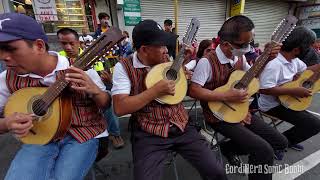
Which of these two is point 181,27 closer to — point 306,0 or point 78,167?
point 306,0

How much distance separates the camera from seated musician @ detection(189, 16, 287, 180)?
6.23 feet

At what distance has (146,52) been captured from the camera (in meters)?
1.76

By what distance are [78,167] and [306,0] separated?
608 inches

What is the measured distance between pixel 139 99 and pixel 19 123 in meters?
0.77

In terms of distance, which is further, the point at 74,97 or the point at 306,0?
the point at 306,0

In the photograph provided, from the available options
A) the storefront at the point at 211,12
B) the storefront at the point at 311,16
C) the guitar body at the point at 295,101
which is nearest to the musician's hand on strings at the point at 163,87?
the guitar body at the point at 295,101

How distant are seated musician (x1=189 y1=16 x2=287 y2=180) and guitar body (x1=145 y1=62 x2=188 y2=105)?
235mm

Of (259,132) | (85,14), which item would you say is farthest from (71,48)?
(85,14)

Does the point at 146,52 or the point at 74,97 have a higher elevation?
the point at 146,52

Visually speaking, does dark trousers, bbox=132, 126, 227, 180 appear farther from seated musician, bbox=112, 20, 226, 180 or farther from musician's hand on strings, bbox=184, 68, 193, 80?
musician's hand on strings, bbox=184, 68, 193, 80

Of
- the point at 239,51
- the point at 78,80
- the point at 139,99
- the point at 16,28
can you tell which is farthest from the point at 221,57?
the point at 16,28

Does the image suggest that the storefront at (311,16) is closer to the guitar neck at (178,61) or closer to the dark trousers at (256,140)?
the dark trousers at (256,140)

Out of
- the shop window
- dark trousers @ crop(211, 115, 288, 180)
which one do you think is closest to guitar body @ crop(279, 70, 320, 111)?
dark trousers @ crop(211, 115, 288, 180)

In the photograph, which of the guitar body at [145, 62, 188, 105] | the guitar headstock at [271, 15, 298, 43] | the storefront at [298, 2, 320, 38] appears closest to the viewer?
the guitar body at [145, 62, 188, 105]
